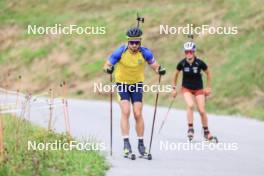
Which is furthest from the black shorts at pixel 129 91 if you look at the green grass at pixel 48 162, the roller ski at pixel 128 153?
the green grass at pixel 48 162

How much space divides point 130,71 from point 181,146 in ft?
8.43

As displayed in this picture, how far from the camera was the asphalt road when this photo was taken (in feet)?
38.2

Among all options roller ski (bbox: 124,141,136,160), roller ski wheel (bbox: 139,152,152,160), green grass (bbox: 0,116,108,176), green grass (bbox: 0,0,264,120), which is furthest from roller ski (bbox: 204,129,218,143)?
green grass (bbox: 0,0,264,120)

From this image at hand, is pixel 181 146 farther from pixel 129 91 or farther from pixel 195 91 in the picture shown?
pixel 129 91

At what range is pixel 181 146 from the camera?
15.0 meters

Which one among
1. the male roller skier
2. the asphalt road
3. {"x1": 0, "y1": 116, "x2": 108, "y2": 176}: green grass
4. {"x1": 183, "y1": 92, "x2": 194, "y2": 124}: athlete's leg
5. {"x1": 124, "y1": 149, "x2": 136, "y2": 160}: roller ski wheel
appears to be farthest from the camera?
{"x1": 183, "y1": 92, "x2": 194, "y2": 124}: athlete's leg

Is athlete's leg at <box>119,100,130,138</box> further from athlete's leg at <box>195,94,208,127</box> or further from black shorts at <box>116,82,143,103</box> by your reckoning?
athlete's leg at <box>195,94,208,127</box>

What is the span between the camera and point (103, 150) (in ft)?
46.0

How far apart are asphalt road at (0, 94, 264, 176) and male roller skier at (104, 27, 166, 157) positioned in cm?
65

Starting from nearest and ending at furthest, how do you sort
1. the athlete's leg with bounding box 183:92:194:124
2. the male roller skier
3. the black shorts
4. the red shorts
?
1. the male roller skier
2. the black shorts
3. the athlete's leg with bounding box 183:92:194:124
4. the red shorts

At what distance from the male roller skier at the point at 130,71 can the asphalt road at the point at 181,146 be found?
0.65m

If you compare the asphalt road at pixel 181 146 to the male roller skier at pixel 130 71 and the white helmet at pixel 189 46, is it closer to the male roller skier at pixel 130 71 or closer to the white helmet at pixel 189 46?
the male roller skier at pixel 130 71

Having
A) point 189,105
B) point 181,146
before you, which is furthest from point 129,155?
point 189,105

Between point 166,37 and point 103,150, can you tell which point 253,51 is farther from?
point 103,150
